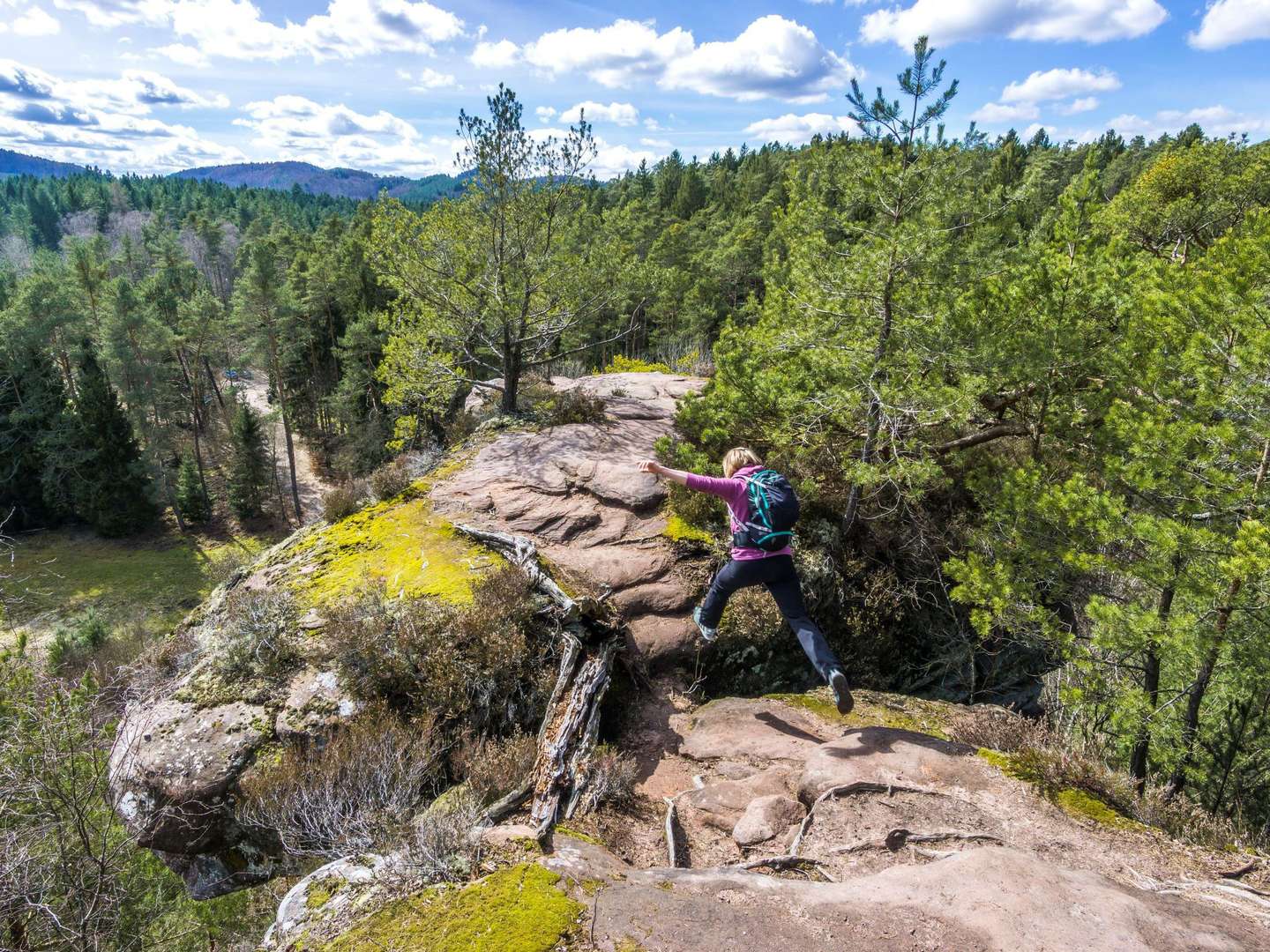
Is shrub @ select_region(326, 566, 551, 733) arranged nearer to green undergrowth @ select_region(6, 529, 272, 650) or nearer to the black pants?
the black pants

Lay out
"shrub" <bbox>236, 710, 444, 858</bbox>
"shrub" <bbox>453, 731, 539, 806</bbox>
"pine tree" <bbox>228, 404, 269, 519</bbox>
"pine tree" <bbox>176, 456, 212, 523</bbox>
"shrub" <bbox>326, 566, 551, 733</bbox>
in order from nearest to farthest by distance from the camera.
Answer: "shrub" <bbox>236, 710, 444, 858</bbox>
"shrub" <bbox>453, 731, 539, 806</bbox>
"shrub" <bbox>326, 566, 551, 733</bbox>
"pine tree" <bbox>228, 404, 269, 519</bbox>
"pine tree" <bbox>176, 456, 212, 523</bbox>

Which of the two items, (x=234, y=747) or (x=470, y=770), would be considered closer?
(x=470, y=770)

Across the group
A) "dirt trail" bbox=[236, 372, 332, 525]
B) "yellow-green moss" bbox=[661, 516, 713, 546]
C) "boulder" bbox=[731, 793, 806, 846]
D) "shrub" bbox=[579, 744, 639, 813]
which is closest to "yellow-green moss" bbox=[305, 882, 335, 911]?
"shrub" bbox=[579, 744, 639, 813]

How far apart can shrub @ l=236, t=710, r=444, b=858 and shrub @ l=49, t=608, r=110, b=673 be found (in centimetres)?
2162

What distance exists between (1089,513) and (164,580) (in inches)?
1509

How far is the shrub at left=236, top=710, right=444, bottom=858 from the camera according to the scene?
4555 mm

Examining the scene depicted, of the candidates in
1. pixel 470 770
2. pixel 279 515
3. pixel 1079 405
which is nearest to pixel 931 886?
pixel 470 770

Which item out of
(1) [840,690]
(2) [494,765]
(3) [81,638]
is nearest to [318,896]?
(2) [494,765]

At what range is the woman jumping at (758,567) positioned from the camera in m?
6.16

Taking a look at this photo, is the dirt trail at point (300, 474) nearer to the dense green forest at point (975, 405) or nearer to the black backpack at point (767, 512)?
the dense green forest at point (975, 405)

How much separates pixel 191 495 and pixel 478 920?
1655 inches

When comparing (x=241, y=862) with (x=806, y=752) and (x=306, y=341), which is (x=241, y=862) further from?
(x=306, y=341)

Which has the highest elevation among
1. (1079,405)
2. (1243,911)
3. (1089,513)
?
(1079,405)

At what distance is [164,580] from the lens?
31625 millimetres
